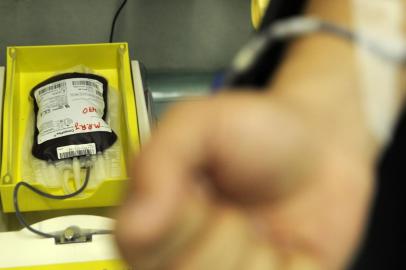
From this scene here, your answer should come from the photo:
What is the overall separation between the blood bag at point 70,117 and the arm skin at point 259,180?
1.97 feet

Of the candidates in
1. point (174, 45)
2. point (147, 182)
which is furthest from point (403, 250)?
point (174, 45)

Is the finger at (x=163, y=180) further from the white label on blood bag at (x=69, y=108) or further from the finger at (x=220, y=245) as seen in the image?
the white label on blood bag at (x=69, y=108)

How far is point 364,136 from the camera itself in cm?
32

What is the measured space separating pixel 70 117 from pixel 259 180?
0.68m

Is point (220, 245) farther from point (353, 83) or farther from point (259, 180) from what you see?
point (353, 83)

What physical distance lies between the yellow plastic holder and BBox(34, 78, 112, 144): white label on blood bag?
0.04 m

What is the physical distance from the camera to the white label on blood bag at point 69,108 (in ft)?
2.92

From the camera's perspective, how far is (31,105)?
964 mm

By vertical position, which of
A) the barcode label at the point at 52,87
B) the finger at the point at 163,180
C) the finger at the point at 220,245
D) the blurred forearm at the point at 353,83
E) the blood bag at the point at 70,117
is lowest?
the finger at the point at 220,245

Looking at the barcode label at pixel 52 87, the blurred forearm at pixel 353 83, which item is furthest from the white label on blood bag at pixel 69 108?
the blurred forearm at pixel 353 83

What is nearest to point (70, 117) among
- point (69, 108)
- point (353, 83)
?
point (69, 108)

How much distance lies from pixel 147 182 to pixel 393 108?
18 cm

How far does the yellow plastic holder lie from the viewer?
0.83 meters

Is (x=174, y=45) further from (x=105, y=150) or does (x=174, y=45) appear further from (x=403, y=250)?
(x=403, y=250)
